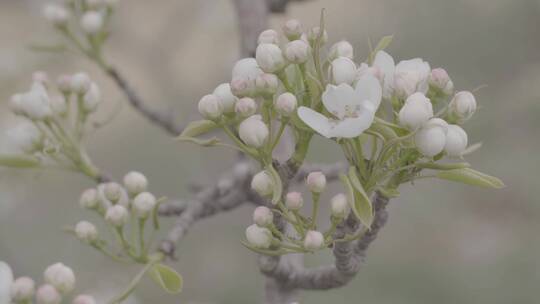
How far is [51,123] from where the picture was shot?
2.10 meters

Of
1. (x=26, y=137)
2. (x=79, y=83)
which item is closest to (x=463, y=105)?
(x=79, y=83)

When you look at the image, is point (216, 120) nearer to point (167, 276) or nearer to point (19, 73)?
point (167, 276)

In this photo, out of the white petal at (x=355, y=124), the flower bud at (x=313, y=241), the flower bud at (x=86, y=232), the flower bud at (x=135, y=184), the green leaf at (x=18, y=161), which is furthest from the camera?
the green leaf at (x=18, y=161)

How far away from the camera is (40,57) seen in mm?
4586

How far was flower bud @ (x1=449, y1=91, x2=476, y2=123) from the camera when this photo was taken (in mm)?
1470

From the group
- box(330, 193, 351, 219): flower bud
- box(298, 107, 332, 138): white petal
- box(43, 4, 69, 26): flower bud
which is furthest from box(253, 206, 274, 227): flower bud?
box(43, 4, 69, 26): flower bud

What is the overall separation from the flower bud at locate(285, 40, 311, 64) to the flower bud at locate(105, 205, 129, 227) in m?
0.66

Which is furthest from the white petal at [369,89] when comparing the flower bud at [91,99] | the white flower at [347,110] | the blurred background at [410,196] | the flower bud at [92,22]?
the blurred background at [410,196]

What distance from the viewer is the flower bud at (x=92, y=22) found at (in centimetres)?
251

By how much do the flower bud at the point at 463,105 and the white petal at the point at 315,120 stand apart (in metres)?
0.25

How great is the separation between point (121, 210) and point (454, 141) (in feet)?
2.73

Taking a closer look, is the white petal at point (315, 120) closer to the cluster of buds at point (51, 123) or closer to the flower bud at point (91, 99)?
the cluster of buds at point (51, 123)

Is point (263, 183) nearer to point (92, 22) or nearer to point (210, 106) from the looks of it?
point (210, 106)

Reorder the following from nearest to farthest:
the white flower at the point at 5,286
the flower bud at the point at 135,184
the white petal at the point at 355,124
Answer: the white petal at the point at 355,124 < the white flower at the point at 5,286 < the flower bud at the point at 135,184
